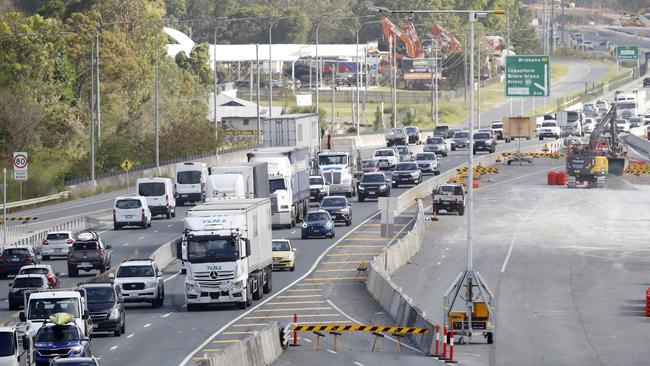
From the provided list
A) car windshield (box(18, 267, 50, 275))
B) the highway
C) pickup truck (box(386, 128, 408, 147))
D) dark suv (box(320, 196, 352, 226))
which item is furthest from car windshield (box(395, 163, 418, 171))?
car windshield (box(18, 267, 50, 275))

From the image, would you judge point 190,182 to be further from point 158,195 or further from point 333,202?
point 333,202

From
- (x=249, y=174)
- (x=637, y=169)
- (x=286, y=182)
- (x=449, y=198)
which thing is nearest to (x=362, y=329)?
(x=249, y=174)

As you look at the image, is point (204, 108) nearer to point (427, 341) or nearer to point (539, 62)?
point (539, 62)

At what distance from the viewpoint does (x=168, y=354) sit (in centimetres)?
3878

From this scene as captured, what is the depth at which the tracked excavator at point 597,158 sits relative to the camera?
9806 centimetres

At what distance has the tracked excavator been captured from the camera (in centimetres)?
9806

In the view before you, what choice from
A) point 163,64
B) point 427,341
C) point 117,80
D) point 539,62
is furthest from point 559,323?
point 163,64

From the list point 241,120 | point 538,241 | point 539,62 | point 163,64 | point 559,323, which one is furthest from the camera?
point 241,120

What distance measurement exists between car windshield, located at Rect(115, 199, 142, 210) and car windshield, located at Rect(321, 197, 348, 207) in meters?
8.99

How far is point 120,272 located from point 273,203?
79.7 ft

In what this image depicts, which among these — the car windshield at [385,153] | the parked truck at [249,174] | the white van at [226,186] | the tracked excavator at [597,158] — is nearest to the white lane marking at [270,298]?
the parked truck at [249,174]

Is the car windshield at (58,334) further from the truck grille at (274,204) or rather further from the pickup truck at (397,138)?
the pickup truck at (397,138)

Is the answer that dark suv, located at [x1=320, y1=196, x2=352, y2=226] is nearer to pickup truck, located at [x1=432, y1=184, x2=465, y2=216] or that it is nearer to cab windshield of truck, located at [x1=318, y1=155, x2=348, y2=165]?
pickup truck, located at [x1=432, y1=184, x2=465, y2=216]

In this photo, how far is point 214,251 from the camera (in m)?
47.0
